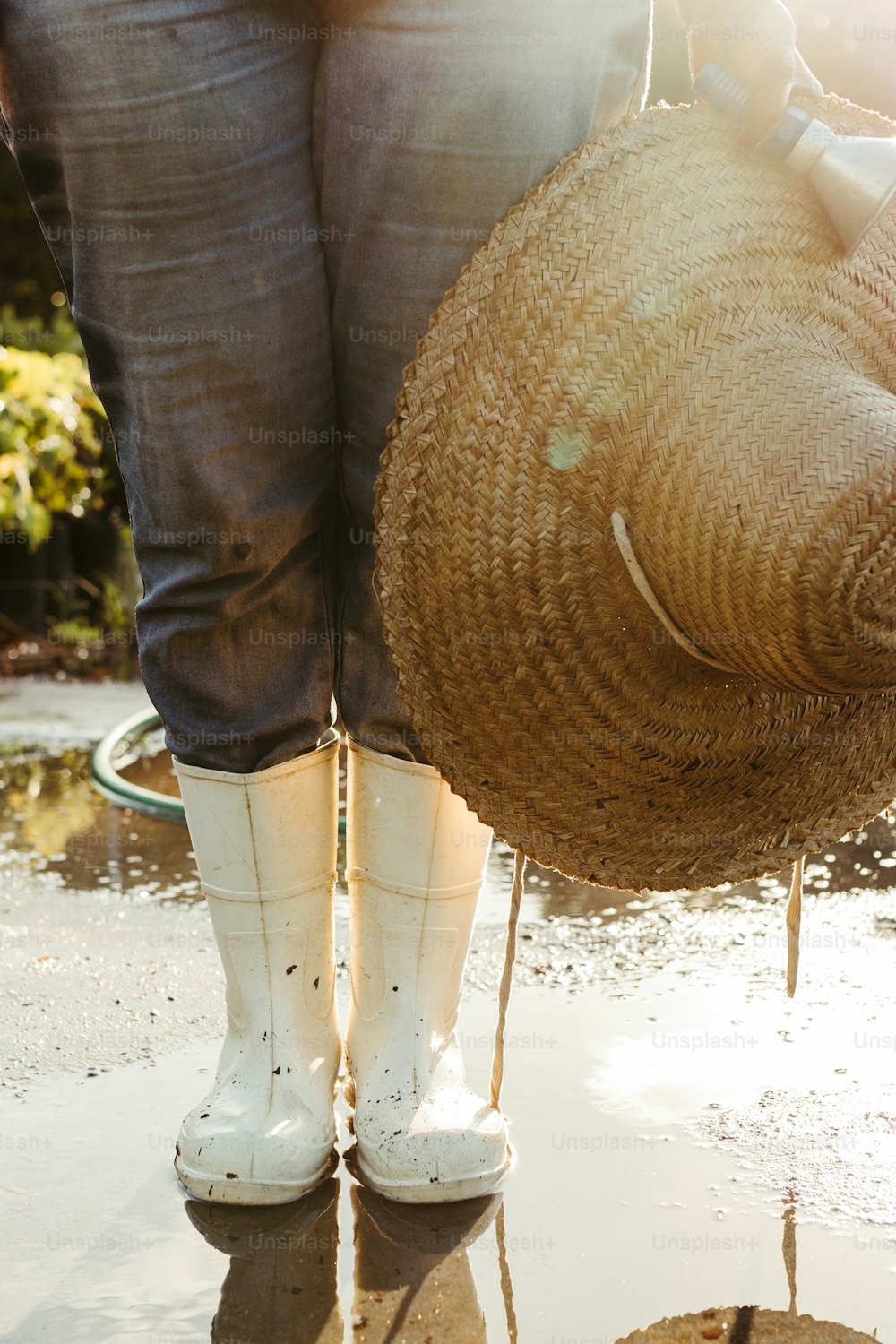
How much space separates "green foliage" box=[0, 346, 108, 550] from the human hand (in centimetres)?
308

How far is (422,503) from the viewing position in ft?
4.27

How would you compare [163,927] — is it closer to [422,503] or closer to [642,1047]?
[642,1047]

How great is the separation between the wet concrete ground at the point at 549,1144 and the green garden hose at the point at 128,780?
0.40 metres

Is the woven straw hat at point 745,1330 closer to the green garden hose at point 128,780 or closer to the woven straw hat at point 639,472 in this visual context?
the woven straw hat at point 639,472

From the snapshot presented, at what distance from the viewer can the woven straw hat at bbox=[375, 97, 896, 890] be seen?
3.92ft

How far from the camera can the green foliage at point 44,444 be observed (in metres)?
4.24

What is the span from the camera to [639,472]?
1.26 m

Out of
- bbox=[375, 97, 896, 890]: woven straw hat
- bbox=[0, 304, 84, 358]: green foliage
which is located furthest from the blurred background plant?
bbox=[375, 97, 896, 890]: woven straw hat

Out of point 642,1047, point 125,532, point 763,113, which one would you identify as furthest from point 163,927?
point 125,532

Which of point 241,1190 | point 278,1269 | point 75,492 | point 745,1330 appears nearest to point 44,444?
point 75,492

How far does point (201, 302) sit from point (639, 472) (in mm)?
465

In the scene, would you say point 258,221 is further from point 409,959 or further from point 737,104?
point 409,959

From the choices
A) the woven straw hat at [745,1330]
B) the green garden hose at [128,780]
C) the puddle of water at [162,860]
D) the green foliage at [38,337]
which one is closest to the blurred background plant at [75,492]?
the green foliage at [38,337]

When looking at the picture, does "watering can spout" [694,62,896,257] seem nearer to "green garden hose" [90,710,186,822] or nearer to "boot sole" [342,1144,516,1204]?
"boot sole" [342,1144,516,1204]
